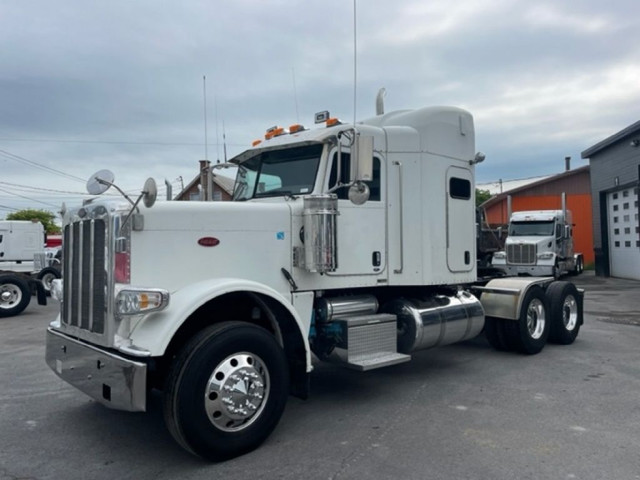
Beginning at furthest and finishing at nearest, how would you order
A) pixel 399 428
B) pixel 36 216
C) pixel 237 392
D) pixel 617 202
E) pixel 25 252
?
pixel 36 216, pixel 617 202, pixel 25 252, pixel 399 428, pixel 237 392

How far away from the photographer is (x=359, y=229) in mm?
5672

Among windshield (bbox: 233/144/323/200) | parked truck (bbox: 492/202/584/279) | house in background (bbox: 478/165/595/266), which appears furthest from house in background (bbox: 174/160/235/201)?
house in background (bbox: 478/165/595/266)

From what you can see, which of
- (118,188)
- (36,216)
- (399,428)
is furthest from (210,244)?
(36,216)

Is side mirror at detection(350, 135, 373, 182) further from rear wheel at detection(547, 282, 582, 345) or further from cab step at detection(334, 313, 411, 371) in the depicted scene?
rear wheel at detection(547, 282, 582, 345)

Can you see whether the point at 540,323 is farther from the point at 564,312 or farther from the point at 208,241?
the point at 208,241

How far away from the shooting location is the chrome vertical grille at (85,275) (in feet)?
14.0

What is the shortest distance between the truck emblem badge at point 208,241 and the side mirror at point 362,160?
137cm

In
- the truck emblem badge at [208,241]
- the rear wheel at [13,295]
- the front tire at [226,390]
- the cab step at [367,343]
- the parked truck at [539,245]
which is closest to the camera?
the front tire at [226,390]

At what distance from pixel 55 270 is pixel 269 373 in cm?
1389

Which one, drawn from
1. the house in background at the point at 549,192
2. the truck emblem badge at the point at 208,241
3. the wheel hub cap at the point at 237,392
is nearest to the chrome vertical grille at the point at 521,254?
the house in background at the point at 549,192

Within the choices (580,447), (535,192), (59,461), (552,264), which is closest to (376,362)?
(580,447)

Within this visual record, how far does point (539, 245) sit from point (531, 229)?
1200 mm

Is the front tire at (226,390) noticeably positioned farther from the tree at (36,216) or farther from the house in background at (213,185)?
the tree at (36,216)

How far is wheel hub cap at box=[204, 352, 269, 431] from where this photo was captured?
4.06 meters
